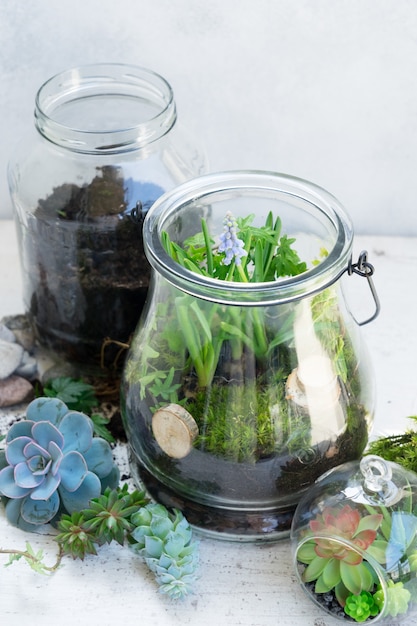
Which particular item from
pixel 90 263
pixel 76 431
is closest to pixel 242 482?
pixel 76 431

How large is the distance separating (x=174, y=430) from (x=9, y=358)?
0.33 m

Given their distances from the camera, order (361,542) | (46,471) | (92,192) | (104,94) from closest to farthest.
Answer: (361,542) → (46,471) → (92,192) → (104,94)

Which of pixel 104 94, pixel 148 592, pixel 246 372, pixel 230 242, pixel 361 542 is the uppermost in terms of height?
pixel 104 94

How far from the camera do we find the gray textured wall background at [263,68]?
116cm

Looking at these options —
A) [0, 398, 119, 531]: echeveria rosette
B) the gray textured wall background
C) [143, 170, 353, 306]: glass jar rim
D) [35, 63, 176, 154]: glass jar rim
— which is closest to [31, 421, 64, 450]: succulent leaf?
[0, 398, 119, 531]: echeveria rosette

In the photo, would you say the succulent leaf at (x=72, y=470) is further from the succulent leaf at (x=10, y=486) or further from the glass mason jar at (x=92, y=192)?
the glass mason jar at (x=92, y=192)

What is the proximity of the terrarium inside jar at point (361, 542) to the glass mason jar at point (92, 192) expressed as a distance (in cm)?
37

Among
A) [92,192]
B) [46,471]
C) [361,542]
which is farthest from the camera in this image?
[92,192]

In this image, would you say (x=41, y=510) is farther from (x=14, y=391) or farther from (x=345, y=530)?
(x=345, y=530)

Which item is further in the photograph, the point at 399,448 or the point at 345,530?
the point at 399,448

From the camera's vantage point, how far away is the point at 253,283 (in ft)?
2.59

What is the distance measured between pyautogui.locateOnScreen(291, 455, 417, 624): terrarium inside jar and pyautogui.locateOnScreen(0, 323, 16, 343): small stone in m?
0.48

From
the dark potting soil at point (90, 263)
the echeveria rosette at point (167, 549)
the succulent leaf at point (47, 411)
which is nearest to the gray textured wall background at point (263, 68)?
the dark potting soil at point (90, 263)

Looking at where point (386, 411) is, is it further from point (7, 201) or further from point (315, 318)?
point (7, 201)
